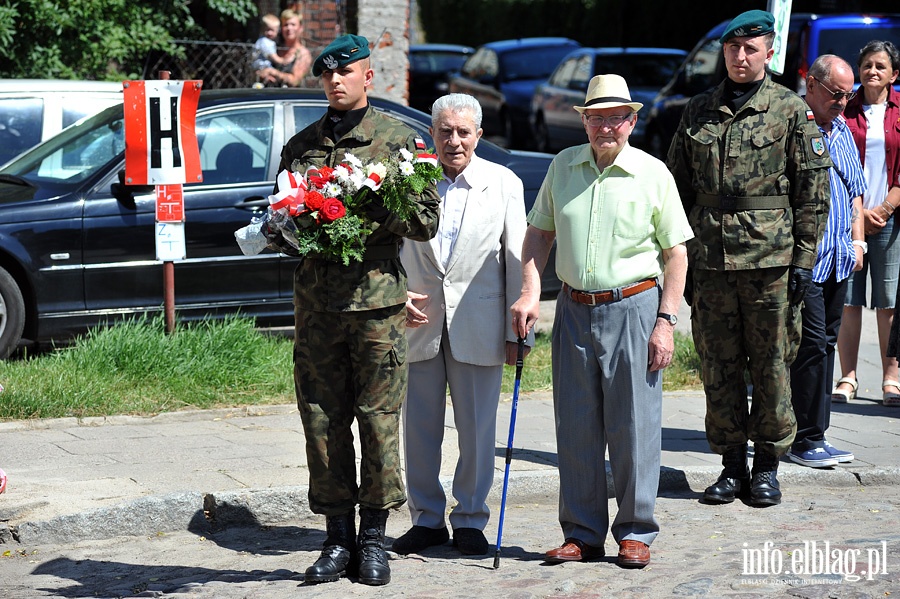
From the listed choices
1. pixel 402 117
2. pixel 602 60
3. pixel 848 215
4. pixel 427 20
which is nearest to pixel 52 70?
pixel 402 117

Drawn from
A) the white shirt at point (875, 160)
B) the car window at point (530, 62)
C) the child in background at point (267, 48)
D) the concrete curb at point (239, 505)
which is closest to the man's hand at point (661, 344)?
the concrete curb at point (239, 505)

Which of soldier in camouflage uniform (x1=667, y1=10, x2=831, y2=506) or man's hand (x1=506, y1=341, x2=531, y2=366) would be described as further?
soldier in camouflage uniform (x1=667, y1=10, x2=831, y2=506)

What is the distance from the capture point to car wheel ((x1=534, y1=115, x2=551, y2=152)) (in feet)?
70.5

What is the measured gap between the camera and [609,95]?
5.28 m

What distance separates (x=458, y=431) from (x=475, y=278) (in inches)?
27.0

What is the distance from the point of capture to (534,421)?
7.82m

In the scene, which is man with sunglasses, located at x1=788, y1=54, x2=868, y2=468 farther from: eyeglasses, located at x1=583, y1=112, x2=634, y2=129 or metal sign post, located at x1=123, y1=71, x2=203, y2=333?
metal sign post, located at x1=123, y1=71, x2=203, y2=333

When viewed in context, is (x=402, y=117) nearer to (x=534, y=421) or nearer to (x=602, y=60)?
(x=534, y=421)

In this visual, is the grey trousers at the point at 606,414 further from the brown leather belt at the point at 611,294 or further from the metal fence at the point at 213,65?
the metal fence at the point at 213,65

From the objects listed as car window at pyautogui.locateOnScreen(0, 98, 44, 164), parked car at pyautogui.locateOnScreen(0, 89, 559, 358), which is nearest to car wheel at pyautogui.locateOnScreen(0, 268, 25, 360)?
parked car at pyautogui.locateOnScreen(0, 89, 559, 358)

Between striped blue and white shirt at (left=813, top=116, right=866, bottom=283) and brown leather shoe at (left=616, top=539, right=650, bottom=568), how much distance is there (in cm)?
217

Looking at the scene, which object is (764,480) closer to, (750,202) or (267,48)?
(750,202)

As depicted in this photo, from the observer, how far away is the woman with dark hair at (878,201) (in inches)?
312

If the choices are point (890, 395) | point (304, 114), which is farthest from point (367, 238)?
point (890, 395)
